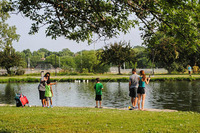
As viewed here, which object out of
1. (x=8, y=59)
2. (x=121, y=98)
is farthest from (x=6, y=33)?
(x=121, y=98)

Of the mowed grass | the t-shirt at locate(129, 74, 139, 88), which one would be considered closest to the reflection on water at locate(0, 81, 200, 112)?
the t-shirt at locate(129, 74, 139, 88)

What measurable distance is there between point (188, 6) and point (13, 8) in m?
5.74

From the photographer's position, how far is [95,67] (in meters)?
71.7

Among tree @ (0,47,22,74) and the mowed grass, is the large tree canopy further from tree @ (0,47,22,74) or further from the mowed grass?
tree @ (0,47,22,74)

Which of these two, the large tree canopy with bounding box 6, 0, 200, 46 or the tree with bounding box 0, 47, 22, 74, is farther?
the tree with bounding box 0, 47, 22, 74

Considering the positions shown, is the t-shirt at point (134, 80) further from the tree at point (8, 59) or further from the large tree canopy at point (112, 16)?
the tree at point (8, 59)

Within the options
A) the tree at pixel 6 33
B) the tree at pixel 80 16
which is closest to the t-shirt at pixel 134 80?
the tree at pixel 80 16

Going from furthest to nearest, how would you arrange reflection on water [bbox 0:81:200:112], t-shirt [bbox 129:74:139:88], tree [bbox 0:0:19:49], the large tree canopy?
tree [bbox 0:0:19:49] < reflection on water [bbox 0:81:200:112] < t-shirt [bbox 129:74:139:88] < the large tree canopy

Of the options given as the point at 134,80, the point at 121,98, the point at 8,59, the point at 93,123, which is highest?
the point at 8,59

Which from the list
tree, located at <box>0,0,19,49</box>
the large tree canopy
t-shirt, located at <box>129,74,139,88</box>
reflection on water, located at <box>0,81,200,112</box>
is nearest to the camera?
the large tree canopy

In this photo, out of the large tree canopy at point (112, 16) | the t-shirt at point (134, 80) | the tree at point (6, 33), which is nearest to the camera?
the large tree canopy at point (112, 16)

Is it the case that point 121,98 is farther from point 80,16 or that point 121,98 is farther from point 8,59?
point 8,59

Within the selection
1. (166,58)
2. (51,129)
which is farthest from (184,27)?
(166,58)

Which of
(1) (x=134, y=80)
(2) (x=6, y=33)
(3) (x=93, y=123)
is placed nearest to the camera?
(3) (x=93, y=123)
